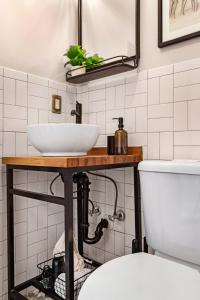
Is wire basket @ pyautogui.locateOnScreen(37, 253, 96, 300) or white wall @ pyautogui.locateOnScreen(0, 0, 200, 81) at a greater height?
white wall @ pyautogui.locateOnScreen(0, 0, 200, 81)

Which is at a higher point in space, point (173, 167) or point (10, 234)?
point (173, 167)

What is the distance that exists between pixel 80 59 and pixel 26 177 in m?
0.77

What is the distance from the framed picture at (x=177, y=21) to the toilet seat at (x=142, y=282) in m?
1.03

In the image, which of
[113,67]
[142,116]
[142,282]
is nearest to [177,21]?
[113,67]

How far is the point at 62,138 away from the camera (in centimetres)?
103

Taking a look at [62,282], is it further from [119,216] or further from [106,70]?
[106,70]

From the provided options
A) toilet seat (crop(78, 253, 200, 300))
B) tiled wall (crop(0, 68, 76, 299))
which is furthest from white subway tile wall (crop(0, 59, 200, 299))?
toilet seat (crop(78, 253, 200, 300))

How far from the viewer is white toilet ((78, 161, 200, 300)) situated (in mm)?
760

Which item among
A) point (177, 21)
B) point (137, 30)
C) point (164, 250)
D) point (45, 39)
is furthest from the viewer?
point (45, 39)

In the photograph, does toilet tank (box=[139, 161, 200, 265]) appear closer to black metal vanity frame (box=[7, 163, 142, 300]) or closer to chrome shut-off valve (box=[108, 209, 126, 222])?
black metal vanity frame (box=[7, 163, 142, 300])

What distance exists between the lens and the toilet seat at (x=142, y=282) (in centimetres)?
74

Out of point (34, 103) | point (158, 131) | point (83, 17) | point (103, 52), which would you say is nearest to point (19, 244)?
point (34, 103)

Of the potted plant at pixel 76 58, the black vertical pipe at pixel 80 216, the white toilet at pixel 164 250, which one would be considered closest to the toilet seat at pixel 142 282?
the white toilet at pixel 164 250

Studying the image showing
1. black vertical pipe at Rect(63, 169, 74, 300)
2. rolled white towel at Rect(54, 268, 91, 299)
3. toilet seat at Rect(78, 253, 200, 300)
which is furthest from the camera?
Answer: rolled white towel at Rect(54, 268, 91, 299)
